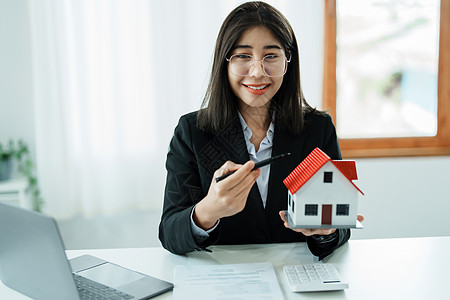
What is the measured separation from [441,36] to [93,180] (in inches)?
89.8

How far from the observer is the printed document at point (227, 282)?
103cm

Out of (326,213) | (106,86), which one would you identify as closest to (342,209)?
(326,213)

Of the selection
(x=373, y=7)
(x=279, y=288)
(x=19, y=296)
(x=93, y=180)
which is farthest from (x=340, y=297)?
(x=373, y=7)

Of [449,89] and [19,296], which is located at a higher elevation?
[449,89]

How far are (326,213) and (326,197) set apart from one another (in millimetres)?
42

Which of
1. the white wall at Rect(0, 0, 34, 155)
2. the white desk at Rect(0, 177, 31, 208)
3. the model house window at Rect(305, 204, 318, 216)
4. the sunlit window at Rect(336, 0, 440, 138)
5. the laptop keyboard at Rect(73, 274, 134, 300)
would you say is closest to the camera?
the laptop keyboard at Rect(73, 274, 134, 300)

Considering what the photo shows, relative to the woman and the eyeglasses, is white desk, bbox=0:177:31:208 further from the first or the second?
the eyeglasses

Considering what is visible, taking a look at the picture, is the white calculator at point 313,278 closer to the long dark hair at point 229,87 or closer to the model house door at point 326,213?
the model house door at point 326,213

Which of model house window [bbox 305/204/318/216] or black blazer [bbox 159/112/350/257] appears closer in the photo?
model house window [bbox 305/204/318/216]

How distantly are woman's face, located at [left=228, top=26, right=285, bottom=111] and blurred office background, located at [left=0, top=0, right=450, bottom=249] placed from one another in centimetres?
111

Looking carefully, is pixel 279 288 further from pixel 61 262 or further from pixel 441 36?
pixel 441 36

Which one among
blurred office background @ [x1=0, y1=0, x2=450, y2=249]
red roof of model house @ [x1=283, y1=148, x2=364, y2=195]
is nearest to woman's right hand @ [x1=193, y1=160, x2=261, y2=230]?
red roof of model house @ [x1=283, y1=148, x2=364, y2=195]

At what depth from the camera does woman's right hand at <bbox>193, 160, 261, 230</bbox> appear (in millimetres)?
1043

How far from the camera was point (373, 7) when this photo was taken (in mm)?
2717
